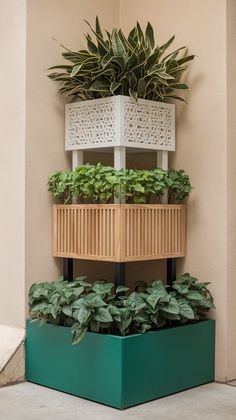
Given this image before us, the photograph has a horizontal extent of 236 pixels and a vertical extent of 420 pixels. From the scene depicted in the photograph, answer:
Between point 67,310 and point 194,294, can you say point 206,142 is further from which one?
point 67,310

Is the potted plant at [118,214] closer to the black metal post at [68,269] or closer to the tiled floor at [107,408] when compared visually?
the black metal post at [68,269]

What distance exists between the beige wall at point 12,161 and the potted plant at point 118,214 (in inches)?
9.0

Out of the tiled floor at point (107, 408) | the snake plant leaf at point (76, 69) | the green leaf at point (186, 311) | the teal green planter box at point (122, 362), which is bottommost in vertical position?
the tiled floor at point (107, 408)

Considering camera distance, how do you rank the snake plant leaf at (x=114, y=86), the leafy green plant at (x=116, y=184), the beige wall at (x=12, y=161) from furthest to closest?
the beige wall at (x=12, y=161) < the snake plant leaf at (x=114, y=86) < the leafy green plant at (x=116, y=184)

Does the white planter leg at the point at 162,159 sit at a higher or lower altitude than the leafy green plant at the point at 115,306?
higher

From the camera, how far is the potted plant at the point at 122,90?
3.53 metres

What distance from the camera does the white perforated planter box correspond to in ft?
11.5

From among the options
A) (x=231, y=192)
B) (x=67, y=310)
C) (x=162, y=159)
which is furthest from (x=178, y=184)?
(x=67, y=310)

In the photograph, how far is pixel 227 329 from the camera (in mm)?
3627

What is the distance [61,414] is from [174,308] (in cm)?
81

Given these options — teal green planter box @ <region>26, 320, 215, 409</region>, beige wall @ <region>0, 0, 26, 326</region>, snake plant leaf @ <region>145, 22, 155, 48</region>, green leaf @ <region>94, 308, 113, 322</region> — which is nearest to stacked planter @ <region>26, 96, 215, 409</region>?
teal green planter box @ <region>26, 320, 215, 409</region>

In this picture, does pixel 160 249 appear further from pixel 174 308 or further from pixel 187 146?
pixel 187 146

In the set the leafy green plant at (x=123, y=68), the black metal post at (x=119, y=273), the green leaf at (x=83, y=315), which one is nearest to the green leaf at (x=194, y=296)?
the black metal post at (x=119, y=273)

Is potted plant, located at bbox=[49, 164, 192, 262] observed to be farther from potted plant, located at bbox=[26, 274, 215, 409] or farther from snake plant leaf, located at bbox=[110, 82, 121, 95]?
snake plant leaf, located at bbox=[110, 82, 121, 95]
